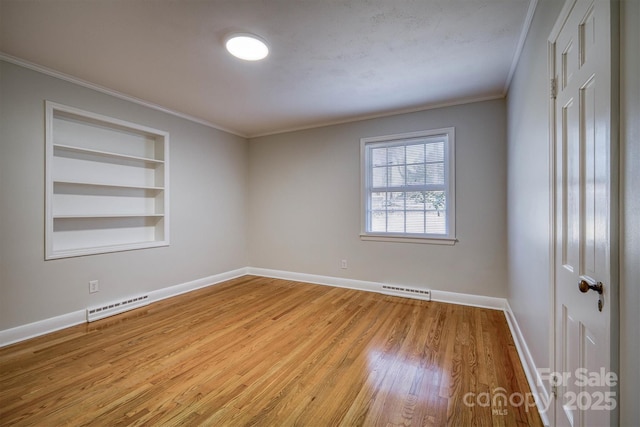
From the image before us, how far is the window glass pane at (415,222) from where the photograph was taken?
3725 millimetres

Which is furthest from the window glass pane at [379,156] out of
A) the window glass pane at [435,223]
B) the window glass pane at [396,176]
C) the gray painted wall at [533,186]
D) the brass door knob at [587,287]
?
the brass door knob at [587,287]

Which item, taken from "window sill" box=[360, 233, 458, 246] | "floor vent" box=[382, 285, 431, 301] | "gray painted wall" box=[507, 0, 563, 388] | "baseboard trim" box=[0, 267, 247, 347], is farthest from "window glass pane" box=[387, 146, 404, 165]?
"baseboard trim" box=[0, 267, 247, 347]

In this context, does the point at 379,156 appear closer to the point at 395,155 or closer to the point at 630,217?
the point at 395,155

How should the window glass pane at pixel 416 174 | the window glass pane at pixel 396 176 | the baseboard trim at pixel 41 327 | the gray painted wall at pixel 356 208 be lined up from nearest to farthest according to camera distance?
the baseboard trim at pixel 41 327
the gray painted wall at pixel 356 208
the window glass pane at pixel 416 174
the window glass pane at pixel 396 176

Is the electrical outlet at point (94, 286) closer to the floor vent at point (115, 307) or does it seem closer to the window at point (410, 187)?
the floor vent at point (115, 307)

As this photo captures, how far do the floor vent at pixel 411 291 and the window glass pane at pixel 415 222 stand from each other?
2.57ft

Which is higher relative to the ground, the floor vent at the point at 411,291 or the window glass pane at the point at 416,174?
the window glass pane at the point at 416,174

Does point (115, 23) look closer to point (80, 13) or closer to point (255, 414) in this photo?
point (80, 13)

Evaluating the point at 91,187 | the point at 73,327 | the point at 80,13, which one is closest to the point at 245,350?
the point at 73,327

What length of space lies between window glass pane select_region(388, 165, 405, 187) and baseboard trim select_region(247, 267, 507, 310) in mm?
1434

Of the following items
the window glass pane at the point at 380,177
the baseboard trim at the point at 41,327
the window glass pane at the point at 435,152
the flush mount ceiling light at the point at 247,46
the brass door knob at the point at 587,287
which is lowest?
the baseboard trim at the point at 41,327

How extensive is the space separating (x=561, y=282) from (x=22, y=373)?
11.5 ft

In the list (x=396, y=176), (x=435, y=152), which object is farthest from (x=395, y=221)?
(x=435, y=152)

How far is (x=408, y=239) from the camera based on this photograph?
12.3 feet
